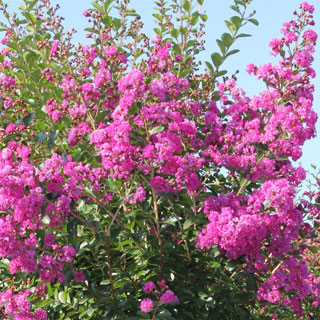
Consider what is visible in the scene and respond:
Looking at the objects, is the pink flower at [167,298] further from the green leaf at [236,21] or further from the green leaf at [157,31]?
the green leaf at [157,31]

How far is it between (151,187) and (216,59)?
1.64m

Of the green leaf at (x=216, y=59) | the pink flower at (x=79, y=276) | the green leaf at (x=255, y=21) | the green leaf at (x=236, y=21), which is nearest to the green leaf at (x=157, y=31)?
the green leaf at (x=216, y=59)

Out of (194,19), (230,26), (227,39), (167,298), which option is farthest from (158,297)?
(194,19)

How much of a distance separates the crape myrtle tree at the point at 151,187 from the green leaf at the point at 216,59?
13 millimetres

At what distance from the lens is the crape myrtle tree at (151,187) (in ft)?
11.5

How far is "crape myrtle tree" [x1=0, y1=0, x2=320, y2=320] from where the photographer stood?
3502 millimetres

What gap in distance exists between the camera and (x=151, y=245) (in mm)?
4051

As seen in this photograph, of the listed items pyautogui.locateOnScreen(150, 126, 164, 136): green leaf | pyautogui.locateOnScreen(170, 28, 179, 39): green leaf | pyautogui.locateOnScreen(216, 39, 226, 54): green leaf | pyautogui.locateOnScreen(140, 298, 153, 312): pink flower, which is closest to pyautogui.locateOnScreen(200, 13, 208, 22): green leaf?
pyautogui.locateOnScreen(170, 28, 179, 39): green leaf

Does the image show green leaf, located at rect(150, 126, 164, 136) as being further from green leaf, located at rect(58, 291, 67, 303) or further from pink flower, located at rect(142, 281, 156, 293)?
green leaf, located at rect(58, 291, 67, 303)

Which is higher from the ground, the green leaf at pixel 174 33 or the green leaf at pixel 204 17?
the green leaf at pixel 204 17

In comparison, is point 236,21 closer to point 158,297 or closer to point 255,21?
point 255,21

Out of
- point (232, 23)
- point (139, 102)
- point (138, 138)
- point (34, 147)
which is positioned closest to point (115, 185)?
point (138, 138)

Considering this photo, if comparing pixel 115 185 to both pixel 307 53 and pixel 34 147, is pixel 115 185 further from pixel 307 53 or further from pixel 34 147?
pixel 307 53

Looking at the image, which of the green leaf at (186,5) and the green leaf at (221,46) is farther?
the green leaf at (186,5)
